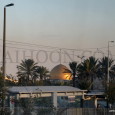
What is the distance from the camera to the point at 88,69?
67.8 meters

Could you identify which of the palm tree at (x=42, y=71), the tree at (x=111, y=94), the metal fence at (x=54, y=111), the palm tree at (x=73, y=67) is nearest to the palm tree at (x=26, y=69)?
the palm tree at (x=42, y=71)

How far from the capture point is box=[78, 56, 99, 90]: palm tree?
67.6m

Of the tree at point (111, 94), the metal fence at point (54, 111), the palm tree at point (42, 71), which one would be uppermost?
the palm tree at point (42, 71)

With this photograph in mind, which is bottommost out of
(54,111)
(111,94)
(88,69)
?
(54,111)

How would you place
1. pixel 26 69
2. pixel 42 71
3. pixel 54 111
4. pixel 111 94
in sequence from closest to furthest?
pixel 54 111 → pixel 111 94 → pixel 26 69 → pixel 42 71

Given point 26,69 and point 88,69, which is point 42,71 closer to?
point 26,69

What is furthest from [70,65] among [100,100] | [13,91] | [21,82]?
→ [13,91]

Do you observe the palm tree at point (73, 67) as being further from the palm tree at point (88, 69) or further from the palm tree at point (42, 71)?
the palm tree at point (42, 71)

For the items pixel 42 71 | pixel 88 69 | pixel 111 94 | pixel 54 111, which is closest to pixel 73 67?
pixel 88 69

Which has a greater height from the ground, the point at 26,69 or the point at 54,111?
the point at 26,69

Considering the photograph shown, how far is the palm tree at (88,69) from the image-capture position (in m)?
67.6

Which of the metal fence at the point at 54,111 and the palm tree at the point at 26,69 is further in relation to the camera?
the palm tree at the point at 26,69

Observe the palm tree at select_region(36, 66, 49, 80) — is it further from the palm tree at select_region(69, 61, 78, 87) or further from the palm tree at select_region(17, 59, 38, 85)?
the palm tree at select_region(69, 61, 78, 87)

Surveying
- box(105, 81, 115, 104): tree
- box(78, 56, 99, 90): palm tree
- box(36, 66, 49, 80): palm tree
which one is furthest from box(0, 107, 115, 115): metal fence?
box(36, 66, 49, 80): palm tree
